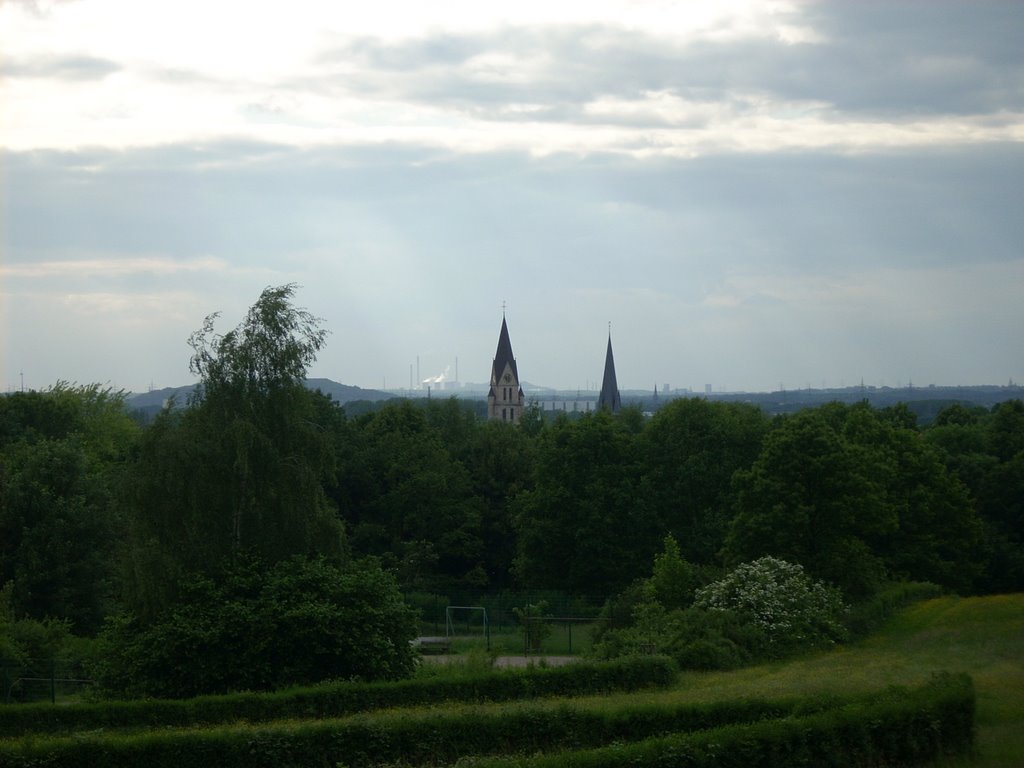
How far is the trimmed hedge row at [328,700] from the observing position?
21766mm

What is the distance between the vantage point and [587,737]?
18062 mm

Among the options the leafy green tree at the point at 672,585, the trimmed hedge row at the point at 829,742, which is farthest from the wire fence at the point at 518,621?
the trimmed hedge row at the point at 829,742

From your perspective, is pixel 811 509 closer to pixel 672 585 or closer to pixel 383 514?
pixel 672 585

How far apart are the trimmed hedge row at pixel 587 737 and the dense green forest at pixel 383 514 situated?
9115 mm

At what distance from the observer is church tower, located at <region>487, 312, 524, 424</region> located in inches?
7067

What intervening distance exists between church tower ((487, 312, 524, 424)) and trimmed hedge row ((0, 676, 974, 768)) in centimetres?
15995

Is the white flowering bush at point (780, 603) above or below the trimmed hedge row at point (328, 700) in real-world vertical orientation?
below

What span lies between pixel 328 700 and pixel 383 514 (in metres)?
48.2

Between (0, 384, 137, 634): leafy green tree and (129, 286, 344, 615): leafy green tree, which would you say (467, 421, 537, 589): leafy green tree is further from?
(129, 286, 344, 615): leafy green tree

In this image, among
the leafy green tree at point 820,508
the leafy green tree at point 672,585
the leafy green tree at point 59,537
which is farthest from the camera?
the leafy green tree at point 59,537

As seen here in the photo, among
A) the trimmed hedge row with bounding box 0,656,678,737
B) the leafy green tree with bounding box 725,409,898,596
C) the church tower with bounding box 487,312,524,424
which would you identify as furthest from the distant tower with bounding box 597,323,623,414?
the trimmed hedge row with bounding box 0,656,678,737

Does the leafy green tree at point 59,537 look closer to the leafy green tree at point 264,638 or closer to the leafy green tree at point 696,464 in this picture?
the leafy green tree at point 264,638

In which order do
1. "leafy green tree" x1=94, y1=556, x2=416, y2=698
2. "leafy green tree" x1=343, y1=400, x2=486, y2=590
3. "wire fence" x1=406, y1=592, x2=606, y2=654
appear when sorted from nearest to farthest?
"leafy green tree" x1=94, y1=556, x2=416, y2=698 → "wire fence" x1=406, y1=592, x2=606, y2=654 → "leafy green tree" x1=343, y1=400, x2=486, y2=590

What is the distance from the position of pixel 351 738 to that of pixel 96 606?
3597 centimetres
